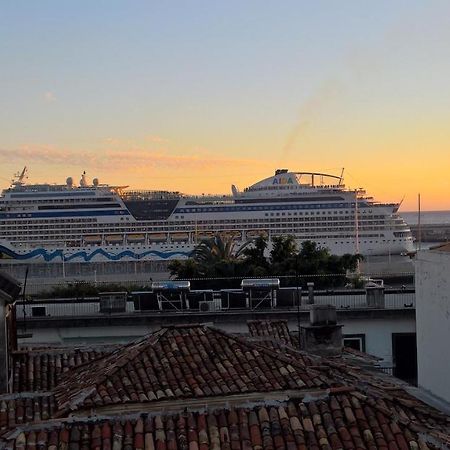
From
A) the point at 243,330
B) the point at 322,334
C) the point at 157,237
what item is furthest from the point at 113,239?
the point at 322,334

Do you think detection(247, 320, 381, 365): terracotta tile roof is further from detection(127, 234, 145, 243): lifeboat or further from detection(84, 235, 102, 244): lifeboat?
detection(84, 235, 102, 244): lifeboat

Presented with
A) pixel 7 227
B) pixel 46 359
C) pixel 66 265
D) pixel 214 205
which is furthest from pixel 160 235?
pixel 46 359

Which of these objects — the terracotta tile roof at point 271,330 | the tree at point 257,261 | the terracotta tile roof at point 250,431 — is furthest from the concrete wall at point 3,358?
the tree at point 257,261

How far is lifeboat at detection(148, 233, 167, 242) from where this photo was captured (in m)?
89.6

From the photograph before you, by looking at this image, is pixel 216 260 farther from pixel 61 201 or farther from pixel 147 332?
pixel 61 201

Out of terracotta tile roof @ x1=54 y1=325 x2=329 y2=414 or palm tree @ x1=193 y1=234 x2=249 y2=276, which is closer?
terracotta tile roof @ x1=54 y1=325 x2=329 y2=414

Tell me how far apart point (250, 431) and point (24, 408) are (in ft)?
9.40

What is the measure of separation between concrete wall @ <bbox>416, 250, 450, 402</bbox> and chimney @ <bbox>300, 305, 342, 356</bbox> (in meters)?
1.37

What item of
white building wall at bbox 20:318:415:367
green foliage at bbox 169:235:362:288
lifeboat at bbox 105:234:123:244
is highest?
lifeboat at bbox 105:234:123:244

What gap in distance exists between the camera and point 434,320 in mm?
10141

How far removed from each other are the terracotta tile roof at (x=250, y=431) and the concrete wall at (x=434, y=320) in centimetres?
297

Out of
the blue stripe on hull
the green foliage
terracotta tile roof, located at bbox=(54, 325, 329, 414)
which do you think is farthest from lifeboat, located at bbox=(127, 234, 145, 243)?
terracotta tile roof, located at bbox=(54, 325, 329, 414)

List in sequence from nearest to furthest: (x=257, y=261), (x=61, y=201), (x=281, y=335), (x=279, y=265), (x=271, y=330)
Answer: (x=281, y=335)
(x=271, y=330)
(x=279, y=265)
(x=257, y=261)
(x=61, y=201)

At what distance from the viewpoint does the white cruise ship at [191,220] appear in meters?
88.2
